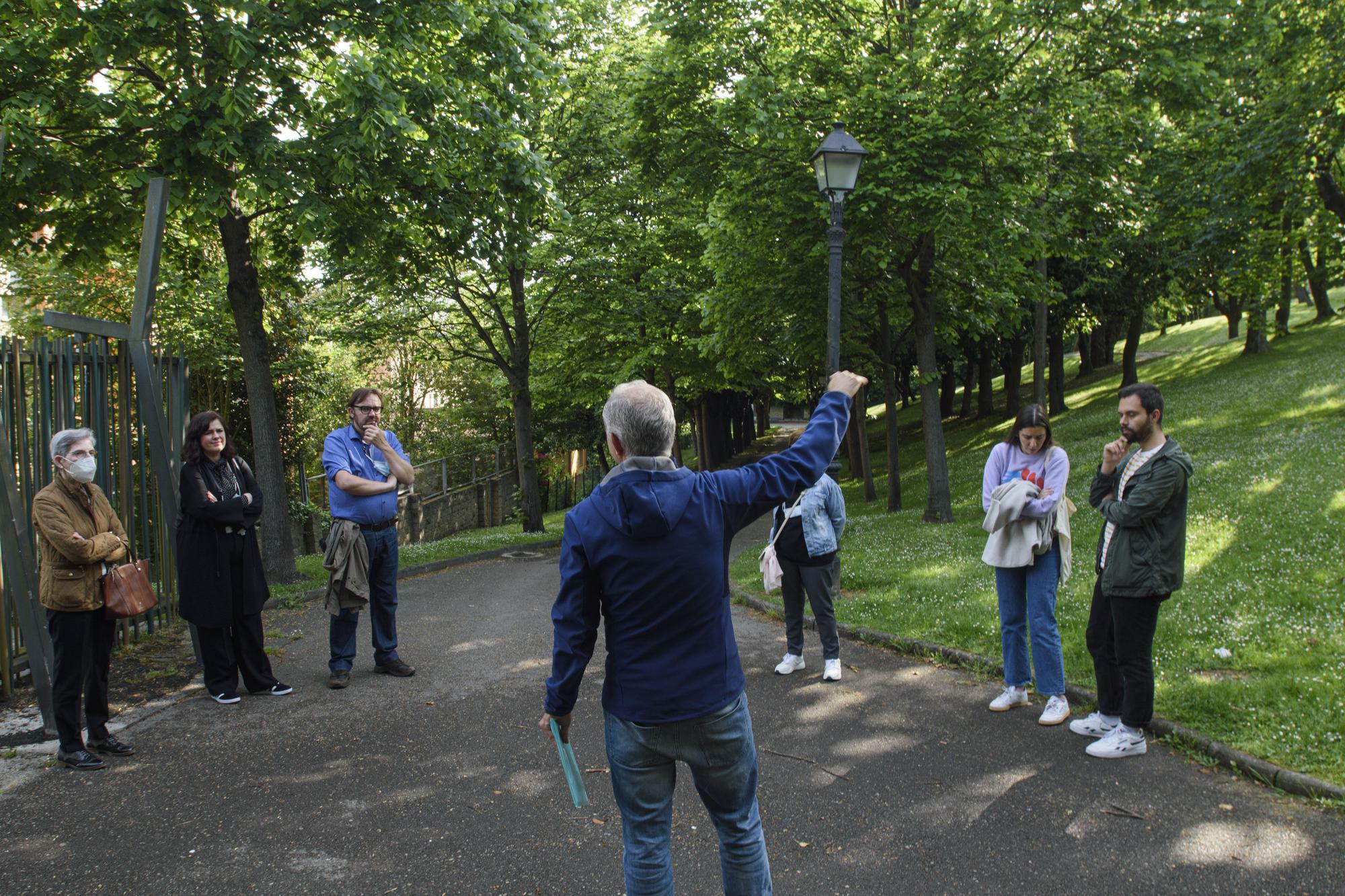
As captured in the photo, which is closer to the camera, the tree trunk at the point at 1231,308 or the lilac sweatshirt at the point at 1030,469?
the lilac sweatshirt at the point at 1030,469

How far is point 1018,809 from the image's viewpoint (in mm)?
4504

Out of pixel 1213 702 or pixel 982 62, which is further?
pixel 982 62

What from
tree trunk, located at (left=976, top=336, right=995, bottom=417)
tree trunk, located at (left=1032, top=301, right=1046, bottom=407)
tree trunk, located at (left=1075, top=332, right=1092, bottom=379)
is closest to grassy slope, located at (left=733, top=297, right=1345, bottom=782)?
tree trunk, located at (left=1032, top=301, right=1046, bottom=407)

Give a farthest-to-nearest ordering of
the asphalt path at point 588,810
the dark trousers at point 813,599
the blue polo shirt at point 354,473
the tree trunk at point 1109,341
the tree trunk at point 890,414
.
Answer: the tree trunk at point 1109,341
the tree trunk at point 890,414
the dark trousers at point 813,599
the blue polo shirt at point 354,473
the asphalt path at point 588,810

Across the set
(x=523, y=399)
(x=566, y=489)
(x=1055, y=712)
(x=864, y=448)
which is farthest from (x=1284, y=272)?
(x=566, y=489)

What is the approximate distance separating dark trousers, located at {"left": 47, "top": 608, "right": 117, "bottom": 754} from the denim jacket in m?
4.54

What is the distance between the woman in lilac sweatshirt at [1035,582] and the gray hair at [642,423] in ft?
10.7

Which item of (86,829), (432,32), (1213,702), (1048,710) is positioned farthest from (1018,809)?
(432,32)

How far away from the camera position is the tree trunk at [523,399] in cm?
2061

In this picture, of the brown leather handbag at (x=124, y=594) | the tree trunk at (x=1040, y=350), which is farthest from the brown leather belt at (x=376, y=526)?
the tree trunk at (x=1040, y=350)

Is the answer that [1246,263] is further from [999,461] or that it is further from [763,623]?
[999,461]

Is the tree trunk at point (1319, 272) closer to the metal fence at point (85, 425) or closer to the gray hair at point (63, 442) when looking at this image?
the metal fence at point (85, 425)

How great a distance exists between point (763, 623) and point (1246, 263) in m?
17.3

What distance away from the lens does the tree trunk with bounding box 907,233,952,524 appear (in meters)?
15.5
